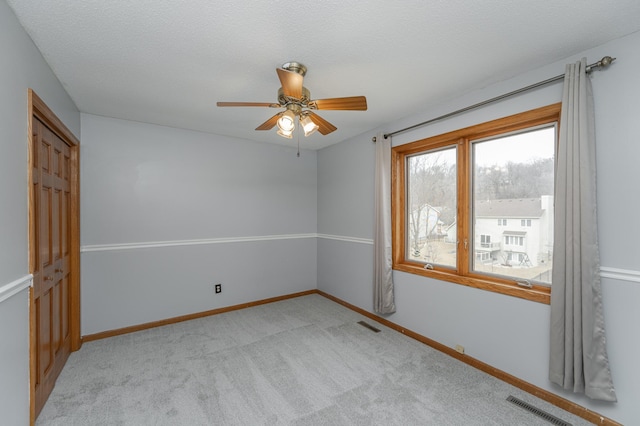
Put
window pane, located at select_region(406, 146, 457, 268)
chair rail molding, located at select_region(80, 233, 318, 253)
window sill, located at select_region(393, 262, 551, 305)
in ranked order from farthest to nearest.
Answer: chair rail molding, located at select_region(80, 233, 318, 253) < window pane, located at select_region(406, 146, 457, 268) < window sill, located at select_region(393, 262, 551, 305)

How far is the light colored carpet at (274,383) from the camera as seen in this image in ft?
6.24

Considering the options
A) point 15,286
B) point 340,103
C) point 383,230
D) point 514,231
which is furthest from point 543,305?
point 15,286

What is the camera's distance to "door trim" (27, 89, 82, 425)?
170 centimetres

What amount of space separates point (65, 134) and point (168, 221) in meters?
1.36

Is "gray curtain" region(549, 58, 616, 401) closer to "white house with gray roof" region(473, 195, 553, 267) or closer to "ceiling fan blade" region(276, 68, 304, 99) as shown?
"white house with gray roof" region(473, 195, 553, 267)

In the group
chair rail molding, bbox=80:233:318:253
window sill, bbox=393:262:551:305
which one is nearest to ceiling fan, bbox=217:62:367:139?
window sill, bbox=393:262:551:305

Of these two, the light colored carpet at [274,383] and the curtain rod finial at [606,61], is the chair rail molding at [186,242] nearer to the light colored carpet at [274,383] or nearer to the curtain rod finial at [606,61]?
the light colored carpet at [274,383]

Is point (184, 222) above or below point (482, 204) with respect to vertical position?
below

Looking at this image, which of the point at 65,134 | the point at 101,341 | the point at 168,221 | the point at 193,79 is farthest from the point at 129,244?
the point at 193,79

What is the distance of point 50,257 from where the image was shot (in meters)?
2.20

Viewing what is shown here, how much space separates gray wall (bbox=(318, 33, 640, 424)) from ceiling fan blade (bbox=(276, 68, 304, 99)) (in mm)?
1673

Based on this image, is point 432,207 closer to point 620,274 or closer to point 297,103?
point 620,274

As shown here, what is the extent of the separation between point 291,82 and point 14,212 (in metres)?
1.71

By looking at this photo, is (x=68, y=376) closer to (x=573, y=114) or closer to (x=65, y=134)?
(x=65, y=134)
